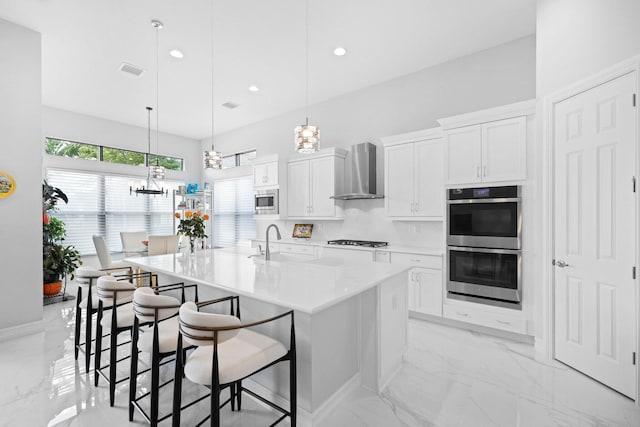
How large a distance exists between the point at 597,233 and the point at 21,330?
18.5ft

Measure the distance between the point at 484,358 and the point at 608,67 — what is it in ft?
8.45

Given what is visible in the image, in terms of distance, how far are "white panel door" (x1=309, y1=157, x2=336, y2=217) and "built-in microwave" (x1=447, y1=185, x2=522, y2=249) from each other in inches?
73.8

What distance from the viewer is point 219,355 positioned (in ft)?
5.19

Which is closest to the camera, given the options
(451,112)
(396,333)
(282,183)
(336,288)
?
(336,288)

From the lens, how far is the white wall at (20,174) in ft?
10.3

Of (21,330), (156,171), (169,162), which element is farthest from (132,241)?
(21,330)

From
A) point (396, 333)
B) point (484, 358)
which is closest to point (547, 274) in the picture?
point (484, 358)

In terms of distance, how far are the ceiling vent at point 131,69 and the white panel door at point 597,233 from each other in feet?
16.3

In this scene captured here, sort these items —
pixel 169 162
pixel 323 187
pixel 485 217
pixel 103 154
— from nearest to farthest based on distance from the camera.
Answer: pixel 485 217 → pixel 323 187 → pixel 103 154 → pixel 169 162

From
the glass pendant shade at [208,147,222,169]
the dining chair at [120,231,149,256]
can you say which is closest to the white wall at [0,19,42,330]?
the glass pendant shade at [208,147,222,169]

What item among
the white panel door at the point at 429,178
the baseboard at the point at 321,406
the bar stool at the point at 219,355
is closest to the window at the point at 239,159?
the white panel door at the point at 429,178

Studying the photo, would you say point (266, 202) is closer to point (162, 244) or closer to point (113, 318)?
point (162, 244)

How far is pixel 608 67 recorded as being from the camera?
2221mm

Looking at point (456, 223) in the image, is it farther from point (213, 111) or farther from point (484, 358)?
point (213, 111)
